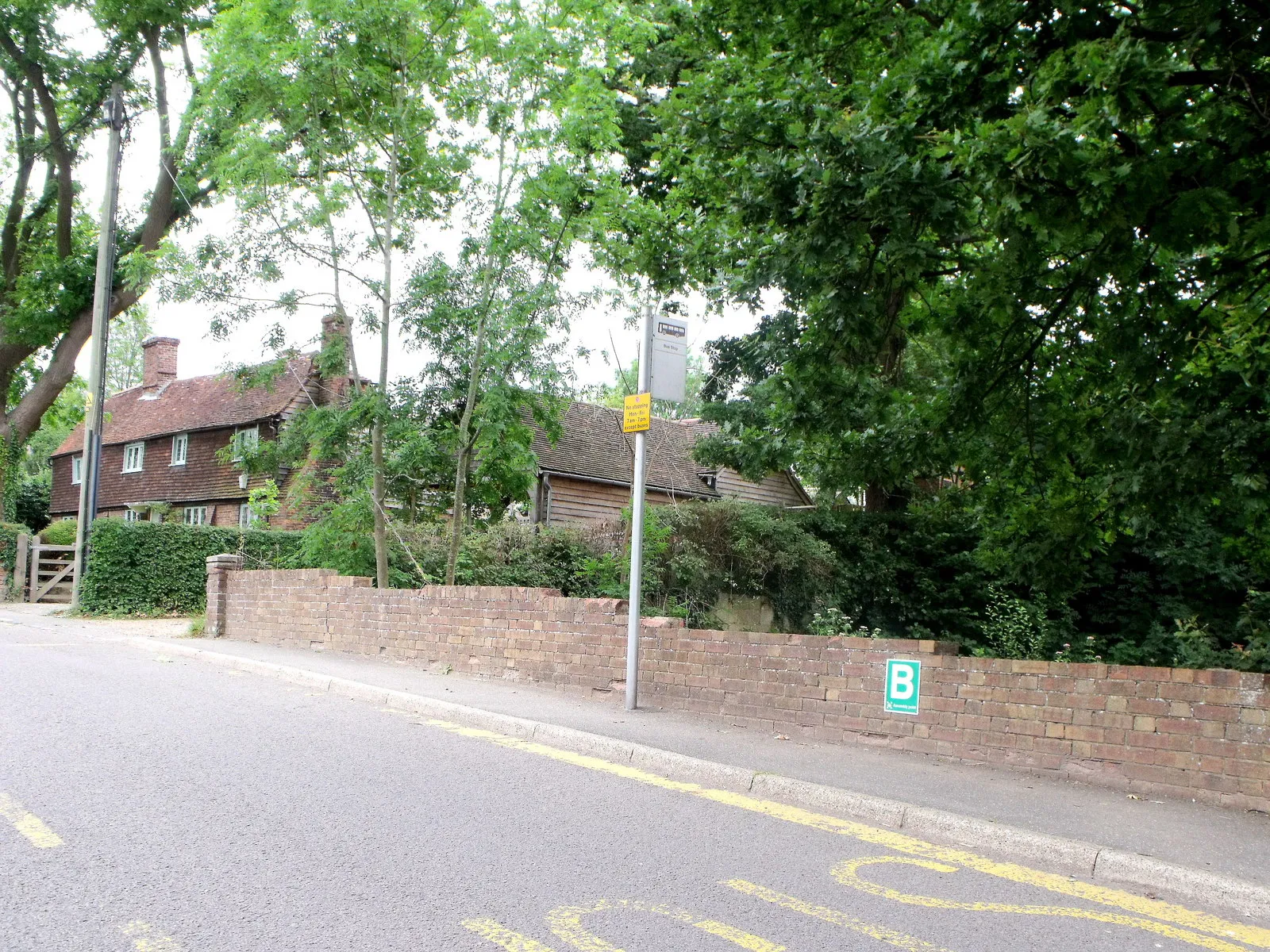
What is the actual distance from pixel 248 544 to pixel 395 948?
834 inches

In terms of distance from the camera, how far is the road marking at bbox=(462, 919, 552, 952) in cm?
370

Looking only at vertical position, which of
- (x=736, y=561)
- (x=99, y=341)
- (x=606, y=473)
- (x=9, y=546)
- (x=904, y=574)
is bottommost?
(x=9, y=546)

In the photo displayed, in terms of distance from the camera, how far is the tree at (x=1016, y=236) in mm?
5703

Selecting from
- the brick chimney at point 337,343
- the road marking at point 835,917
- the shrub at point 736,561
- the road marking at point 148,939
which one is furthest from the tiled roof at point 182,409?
the road marking at point 835,917

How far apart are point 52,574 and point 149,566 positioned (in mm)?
5998

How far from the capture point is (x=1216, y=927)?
439 cm

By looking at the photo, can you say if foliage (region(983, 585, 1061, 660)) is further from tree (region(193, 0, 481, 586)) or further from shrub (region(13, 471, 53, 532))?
→ shrub (region(13, 471, 53, 532))

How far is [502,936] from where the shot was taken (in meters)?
3.80

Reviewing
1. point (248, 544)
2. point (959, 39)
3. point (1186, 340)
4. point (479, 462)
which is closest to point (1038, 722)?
point (1186, 340)

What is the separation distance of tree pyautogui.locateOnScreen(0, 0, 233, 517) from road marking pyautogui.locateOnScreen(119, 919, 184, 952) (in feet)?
76.0

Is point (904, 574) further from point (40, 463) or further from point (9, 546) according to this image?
point (40, 463)

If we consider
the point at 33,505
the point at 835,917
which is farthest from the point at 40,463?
the point at 835,917

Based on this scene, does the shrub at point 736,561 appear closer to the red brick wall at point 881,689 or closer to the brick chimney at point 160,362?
the red brick wall at point 881,689

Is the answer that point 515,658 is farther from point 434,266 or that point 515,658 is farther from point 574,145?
point 574,145
